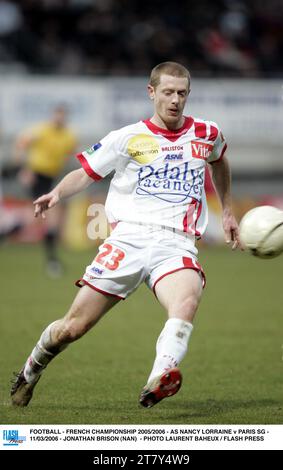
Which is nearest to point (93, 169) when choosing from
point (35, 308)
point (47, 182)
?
point (35, 308)

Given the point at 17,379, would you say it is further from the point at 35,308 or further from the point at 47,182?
the point at 47,182

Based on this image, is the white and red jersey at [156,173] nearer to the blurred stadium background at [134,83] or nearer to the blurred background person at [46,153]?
the blurred stadium background at [134,83]

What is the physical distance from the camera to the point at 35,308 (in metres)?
12.1

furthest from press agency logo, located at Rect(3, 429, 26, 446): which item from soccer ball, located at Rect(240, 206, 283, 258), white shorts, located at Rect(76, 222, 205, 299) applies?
soccer ball, located at Rect(240, 206, 283, 258)

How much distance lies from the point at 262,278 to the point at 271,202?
6.45 meters

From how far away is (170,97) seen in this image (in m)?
6.34

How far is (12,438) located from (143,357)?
11.2 ft

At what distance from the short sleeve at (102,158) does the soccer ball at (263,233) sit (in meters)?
1.03

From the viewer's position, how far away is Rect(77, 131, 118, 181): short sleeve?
21.4 feet

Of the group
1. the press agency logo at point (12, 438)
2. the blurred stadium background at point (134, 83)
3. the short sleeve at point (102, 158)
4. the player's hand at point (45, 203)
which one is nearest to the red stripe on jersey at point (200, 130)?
the short sleeve at point (102, 158)

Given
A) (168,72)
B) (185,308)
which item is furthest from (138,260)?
(168,72)

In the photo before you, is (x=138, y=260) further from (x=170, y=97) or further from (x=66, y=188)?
(x=170, y=97)

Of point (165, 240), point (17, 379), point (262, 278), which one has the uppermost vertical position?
point (165, 240)

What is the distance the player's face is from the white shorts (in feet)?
2.51
